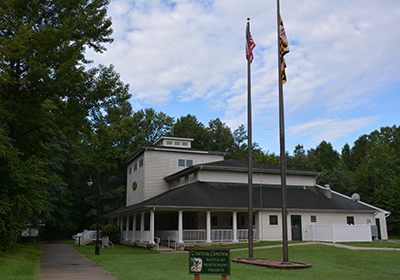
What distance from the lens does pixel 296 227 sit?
2802 cm

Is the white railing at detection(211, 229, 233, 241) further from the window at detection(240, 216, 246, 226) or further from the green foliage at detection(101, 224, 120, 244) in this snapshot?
the green foliage at detection(101, 224, 120, 244)

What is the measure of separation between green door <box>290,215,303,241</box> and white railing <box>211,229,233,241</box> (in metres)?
5.38

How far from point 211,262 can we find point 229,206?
17.6m

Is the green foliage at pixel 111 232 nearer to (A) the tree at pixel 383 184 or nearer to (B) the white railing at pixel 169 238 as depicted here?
(B) the white railing at pixel 169 238

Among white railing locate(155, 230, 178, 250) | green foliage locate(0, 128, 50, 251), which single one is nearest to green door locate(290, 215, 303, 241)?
white railing locate(155, 230, 178, 250)

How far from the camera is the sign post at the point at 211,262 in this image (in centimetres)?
793

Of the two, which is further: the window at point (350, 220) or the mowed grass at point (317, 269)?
the window at point (350, 220)

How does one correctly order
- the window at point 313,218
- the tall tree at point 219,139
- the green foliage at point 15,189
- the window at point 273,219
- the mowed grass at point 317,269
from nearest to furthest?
1. the mowed grass at point 317,269
2. the green foliage at point 15,189
3. the window at point 273,219
4. the window at point 313,218
5. the tall tree at point 219,139

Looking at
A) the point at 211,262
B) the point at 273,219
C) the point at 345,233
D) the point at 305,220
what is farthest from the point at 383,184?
the point at 211,262

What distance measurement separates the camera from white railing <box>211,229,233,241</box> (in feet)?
83.9

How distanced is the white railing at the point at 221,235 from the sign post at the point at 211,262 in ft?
58.3

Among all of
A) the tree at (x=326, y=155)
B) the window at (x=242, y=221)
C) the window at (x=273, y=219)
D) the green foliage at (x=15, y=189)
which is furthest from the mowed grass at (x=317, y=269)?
the tree at (x=326, y=155)

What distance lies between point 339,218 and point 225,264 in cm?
2442

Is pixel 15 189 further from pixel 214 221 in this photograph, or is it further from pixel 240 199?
pixel 214 221
